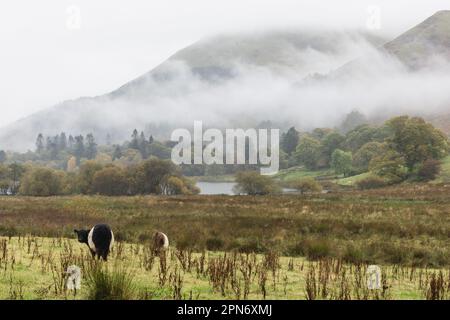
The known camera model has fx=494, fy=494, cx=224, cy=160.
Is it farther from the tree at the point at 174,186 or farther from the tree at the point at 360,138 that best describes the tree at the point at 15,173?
the tree at the point at 360,138

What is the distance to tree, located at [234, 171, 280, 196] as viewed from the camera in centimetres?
7344

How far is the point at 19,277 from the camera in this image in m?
11.7

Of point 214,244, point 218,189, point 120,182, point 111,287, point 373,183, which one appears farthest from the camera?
point 218,189

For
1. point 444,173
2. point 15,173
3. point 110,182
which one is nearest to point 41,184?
point 110,182

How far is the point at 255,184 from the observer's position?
73.6 m

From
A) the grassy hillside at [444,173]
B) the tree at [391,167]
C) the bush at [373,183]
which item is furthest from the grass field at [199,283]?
the tree at [391,167]

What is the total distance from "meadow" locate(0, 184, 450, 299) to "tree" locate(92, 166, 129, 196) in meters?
38.7

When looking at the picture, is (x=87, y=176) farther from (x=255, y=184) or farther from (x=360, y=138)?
(x=360, y=138)

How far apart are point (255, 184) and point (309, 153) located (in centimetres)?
7277

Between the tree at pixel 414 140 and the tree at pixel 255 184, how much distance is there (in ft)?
73.1

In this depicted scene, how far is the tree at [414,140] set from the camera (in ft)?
258
